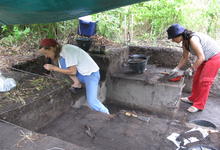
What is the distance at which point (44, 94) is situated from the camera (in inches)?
110

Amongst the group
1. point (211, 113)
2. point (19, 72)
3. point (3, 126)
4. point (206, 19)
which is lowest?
point (211, 113)

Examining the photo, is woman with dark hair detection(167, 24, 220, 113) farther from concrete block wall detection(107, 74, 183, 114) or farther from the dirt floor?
the dirt floor

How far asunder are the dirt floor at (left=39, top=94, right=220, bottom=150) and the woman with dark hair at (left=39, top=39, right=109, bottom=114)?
0.41m

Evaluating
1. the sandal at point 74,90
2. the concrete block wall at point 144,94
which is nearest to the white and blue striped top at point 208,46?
the concrete block wall at point 144,94

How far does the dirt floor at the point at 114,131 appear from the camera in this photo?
107 inches

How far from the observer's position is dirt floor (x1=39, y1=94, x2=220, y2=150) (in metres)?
2.72

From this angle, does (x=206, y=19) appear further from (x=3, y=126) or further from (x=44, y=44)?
(x=3, y=126)

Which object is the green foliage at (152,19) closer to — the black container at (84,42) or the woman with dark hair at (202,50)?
the black container at (84,42)

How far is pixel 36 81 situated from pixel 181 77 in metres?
2.82

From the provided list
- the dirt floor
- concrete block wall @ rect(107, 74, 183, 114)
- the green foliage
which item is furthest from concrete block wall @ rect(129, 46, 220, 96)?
the dirt floor

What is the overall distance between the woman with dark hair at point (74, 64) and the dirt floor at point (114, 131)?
0.41m

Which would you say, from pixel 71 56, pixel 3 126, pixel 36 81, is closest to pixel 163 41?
pixel 71 56

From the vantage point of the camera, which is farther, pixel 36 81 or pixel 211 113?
pixel 211 113

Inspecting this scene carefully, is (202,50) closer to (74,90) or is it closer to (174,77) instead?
(174,77)
